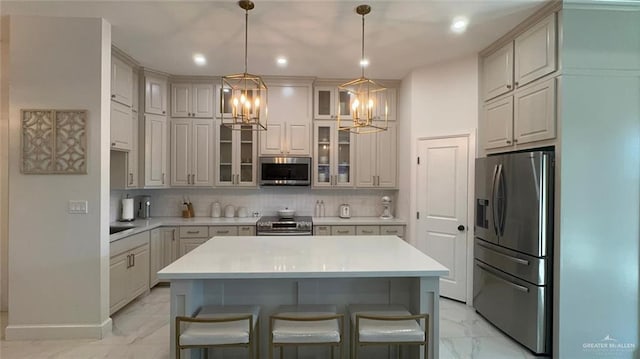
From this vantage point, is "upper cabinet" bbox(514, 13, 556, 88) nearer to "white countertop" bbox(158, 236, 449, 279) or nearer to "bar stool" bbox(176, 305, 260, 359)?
"white countertop" bbox(158, 236, 449, 279)

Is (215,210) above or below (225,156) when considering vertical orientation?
below

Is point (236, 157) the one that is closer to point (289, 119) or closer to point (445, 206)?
point (289, 119)

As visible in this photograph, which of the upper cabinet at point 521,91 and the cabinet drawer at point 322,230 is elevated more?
the upper cabinet at point 521,91

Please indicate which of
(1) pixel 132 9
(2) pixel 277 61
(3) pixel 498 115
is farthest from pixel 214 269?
(3) pixel 498 115

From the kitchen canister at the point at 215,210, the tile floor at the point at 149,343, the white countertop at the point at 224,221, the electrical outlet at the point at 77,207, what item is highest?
the electrical outlet at the point at 77,207

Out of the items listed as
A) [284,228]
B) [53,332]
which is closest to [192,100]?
[284,228]

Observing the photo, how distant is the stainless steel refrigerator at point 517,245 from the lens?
265 centimetres

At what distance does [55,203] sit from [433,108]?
4.19m

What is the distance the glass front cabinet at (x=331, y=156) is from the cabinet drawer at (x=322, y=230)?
63cm

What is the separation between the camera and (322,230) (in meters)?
4.45

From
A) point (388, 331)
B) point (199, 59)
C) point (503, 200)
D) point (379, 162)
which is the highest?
point (199, 59)

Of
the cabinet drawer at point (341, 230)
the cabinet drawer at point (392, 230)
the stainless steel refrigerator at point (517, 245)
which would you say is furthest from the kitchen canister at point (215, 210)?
the stainless steel refrigerator at point (517, 245)

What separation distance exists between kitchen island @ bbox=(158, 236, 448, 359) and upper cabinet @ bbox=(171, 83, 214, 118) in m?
2.45

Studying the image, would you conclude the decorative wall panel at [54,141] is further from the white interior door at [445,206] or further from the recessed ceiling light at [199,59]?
the white interior door at [445,206]
